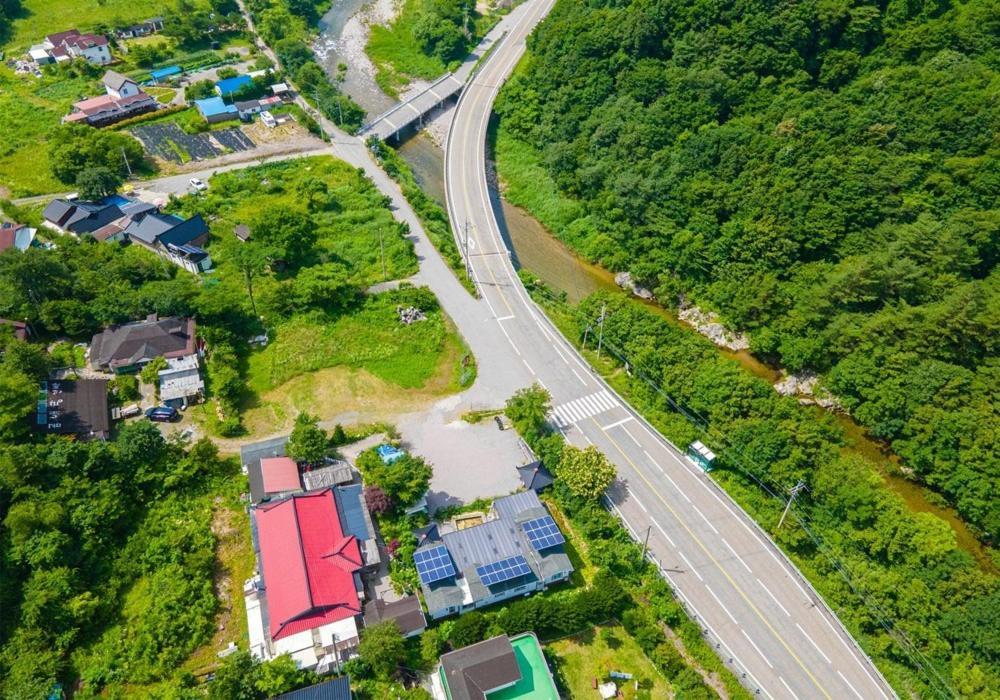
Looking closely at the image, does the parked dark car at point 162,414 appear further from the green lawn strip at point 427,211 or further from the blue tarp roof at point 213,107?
the blue tarp roof at point 213,107

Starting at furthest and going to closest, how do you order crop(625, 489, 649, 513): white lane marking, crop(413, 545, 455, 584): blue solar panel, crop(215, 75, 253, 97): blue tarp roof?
crop(215, 75, 253, 97): blue tarp roof → crop(625, 489, 649, 513): white lane marking → crop(413, 545, 455, 584): blue solar panel

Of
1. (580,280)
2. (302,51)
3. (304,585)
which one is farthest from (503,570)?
(302,51)

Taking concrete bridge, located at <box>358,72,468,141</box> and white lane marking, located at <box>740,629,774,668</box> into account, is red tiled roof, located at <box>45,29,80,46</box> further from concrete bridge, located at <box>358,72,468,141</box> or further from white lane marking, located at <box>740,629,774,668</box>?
white lane marking, located at <box>740,629,774,668</box>

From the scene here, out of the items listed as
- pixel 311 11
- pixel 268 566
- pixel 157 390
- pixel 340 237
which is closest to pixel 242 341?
pixel 157 390

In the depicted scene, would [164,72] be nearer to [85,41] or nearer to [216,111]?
[85,41]

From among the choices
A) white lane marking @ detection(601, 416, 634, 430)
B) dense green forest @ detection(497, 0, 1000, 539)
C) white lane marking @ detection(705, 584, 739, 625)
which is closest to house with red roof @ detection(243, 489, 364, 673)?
white lane marking @ detection(601, 416, 634, 430)

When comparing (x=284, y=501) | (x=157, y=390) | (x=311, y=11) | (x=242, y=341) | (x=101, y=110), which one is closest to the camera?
(x=284, y=501)

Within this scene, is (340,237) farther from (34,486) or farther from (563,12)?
(563,12)
